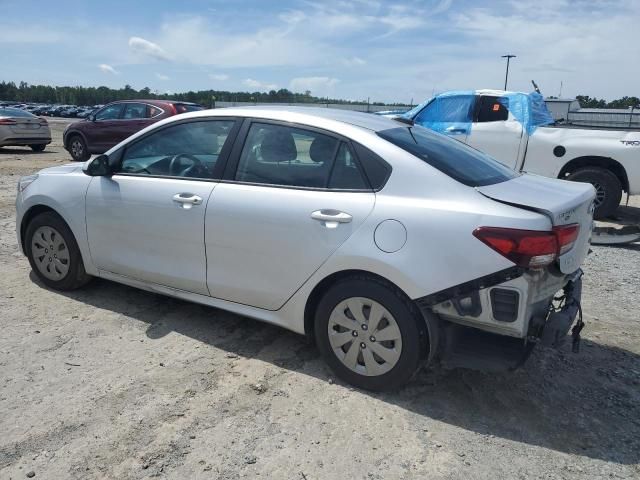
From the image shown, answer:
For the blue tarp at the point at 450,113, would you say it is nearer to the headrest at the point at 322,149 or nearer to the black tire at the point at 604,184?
the black tire at the point at 604,184

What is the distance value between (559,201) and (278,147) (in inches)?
68.7

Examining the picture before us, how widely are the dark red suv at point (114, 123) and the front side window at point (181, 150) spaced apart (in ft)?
30.9

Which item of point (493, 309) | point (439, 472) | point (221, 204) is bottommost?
point (439, 472)

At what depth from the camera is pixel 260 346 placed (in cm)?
371

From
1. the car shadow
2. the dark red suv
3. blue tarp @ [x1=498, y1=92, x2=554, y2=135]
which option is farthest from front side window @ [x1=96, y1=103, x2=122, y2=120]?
the car shadow

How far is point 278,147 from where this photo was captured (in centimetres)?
347

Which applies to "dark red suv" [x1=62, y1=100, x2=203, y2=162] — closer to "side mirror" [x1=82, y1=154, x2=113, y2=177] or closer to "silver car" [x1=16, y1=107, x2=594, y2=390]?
"side mirror" [x1=82, y1=154, x2=113, y2=177]

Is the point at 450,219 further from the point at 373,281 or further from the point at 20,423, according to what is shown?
the point at 20,423

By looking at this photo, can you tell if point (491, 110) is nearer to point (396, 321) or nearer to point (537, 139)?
point (537, 139)

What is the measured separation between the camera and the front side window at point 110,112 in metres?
13.8

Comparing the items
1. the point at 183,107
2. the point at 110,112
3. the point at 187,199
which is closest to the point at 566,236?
the point at 187,199

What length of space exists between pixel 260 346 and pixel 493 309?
1708 mm

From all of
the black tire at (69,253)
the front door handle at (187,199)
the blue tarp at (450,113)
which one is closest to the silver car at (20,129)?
the blue tarp at (450,113)

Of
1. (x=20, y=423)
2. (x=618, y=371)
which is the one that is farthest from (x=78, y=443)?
(x=618, y=371)
